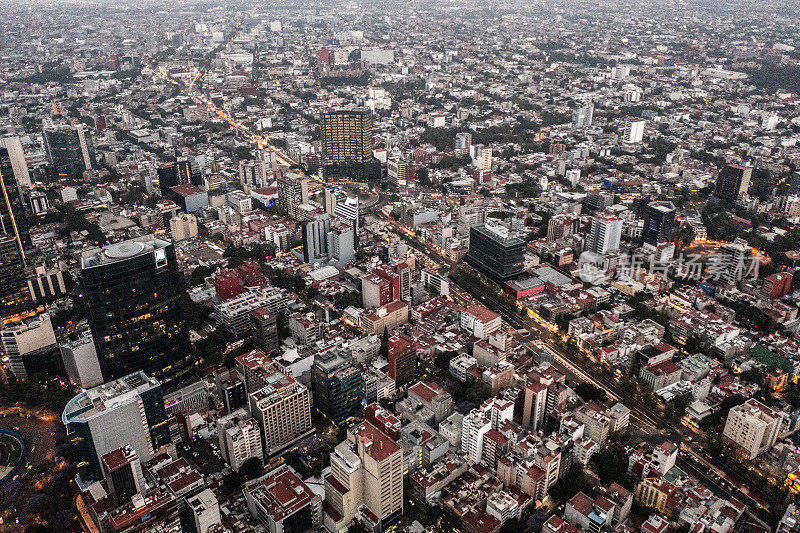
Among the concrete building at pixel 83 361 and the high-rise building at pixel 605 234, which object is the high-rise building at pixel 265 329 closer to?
the concrete building at pixel 83 361

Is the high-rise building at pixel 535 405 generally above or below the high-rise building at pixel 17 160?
below

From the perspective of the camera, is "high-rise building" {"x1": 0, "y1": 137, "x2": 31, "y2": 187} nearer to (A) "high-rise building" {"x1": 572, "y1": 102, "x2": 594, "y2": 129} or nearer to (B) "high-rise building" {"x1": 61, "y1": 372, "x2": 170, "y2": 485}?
(B) "high-rise building" {"x1": 61, "y1": 372, "x2": 170, "y2": 485}

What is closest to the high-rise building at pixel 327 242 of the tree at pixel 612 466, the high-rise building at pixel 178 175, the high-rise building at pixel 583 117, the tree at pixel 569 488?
the high-rise building at pixel 178 175

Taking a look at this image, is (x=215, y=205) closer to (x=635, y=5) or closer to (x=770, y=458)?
(x=770, y=458)

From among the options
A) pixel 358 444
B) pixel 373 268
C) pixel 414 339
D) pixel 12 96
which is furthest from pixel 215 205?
pixel 12 96

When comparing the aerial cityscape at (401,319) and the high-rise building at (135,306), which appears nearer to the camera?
the aerial cityscape at (401,319)
